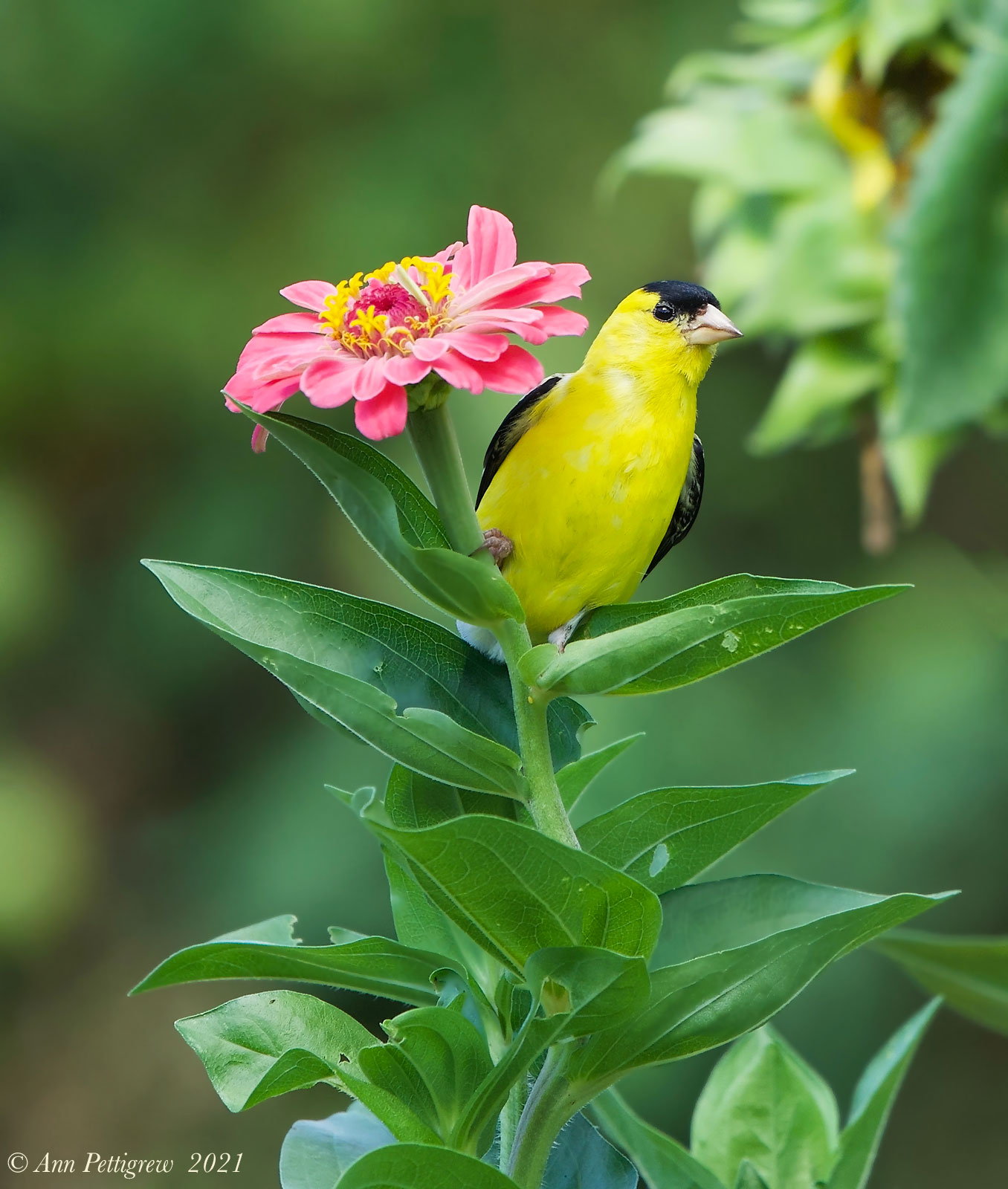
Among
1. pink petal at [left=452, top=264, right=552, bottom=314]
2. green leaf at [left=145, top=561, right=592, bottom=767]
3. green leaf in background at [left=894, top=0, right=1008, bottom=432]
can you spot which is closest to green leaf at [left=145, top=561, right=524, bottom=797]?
green leaf at [left=145, top=561, right=592, bottom=767]

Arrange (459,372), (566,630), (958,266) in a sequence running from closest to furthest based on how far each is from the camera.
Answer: (459,372), (566,630), (958,266)

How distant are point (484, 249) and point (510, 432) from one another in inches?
10.0

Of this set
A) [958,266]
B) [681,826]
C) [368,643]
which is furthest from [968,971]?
[958,266]

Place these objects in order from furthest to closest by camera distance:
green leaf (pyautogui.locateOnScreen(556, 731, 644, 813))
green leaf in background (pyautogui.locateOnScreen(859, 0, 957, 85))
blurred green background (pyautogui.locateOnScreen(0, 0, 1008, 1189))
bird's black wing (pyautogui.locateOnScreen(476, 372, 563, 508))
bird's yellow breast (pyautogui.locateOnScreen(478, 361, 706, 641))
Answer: blurred green background (pyautogui.locateOnScreen(0, 0, 1008, 1189))
green leaf in background (pyautogui.locateOnScreen(859, 0, 957, 85))
bird's black wing (pyautogui.locateOnScreen(476, 372, 563, 508))
bird's yellow breast (pyautogui.locateOnScreen(478, 361, 706, 641))
green leaf (pyautogui.locateOnScreen(556, 731, 644, 813))

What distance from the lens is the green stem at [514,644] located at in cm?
40

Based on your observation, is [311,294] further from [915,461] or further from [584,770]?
[915,461]

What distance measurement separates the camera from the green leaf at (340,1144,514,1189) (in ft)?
1.18

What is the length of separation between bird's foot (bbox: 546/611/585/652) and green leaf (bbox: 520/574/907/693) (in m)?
0.15

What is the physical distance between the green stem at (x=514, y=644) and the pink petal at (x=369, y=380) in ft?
0.09

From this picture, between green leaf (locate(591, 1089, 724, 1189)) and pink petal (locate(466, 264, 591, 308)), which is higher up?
pink petal (locate(466, 264, 591, 308))

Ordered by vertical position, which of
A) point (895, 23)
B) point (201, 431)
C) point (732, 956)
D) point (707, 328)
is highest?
point (895, 23)

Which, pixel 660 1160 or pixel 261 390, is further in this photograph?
pixel 660 1160

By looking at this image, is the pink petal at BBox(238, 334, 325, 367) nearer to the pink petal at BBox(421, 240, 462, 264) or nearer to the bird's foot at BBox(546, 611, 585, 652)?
the pink petal at BBox(421, 240, 462, 264)

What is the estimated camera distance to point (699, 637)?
374 mm
